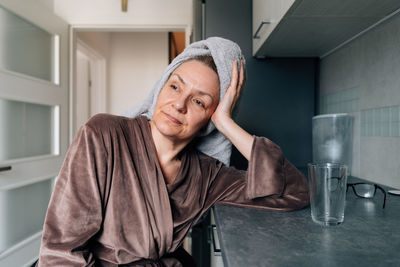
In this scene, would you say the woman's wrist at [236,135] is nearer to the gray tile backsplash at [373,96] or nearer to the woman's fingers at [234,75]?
the woman's fingers at [234,75]

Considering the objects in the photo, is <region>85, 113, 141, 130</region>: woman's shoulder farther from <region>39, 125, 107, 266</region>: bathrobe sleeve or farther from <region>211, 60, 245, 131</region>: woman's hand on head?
<region>211, 60, 245, 131</region>: woman's hand on head

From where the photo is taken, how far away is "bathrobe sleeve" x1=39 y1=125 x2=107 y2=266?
70 cm

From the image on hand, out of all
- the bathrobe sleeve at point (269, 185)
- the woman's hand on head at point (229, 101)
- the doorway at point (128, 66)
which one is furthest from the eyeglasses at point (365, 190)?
the doorway at point (128, 66)

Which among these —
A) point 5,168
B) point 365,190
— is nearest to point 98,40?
point 5,168

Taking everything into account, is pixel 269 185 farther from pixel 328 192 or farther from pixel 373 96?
pixel 373 96

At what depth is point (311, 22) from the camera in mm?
1060

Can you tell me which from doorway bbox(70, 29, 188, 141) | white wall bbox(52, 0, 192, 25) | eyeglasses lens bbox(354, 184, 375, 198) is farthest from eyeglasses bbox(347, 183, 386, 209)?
doorway bbox(70, 29, 188, 141)

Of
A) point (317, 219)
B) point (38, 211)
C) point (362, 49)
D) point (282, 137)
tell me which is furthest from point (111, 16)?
point (317, 219)

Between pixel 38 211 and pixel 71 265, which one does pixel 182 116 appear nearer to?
pixel 71 265

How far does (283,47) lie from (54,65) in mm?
1762

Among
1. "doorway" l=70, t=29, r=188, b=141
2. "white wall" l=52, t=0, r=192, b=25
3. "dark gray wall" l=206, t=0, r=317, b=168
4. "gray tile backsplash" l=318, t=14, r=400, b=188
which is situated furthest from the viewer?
"doorway" l=70, t=29, r=188, b=141

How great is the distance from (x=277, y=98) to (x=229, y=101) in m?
0.70

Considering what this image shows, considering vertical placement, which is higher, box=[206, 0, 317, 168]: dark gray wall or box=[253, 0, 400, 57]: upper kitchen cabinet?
box=[253, 0, 400, 57]: upper kitchen cabinet

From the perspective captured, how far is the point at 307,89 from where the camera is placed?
163 centimetres
